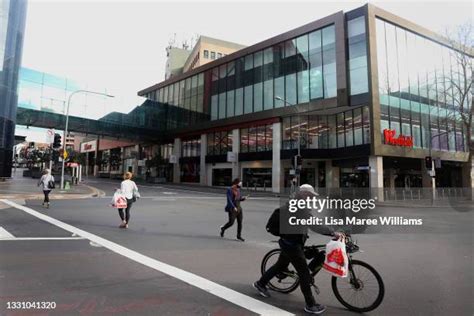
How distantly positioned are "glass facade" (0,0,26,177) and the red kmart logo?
34.6m

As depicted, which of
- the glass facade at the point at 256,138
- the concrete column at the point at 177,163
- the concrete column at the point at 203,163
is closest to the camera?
the glass facade at the point at 256,138

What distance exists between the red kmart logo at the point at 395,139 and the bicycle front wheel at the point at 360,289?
2812cm

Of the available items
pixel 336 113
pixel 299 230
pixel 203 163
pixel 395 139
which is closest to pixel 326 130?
pixel 336 113

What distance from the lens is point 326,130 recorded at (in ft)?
114

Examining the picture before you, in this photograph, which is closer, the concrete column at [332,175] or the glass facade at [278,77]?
the glass facade at [278,77]

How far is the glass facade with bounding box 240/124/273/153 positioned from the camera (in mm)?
38344

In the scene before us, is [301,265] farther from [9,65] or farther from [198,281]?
[9,65]

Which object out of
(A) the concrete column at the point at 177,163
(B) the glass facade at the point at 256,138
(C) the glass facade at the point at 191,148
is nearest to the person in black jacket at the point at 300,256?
(B) the glass facade at the point at 256,138

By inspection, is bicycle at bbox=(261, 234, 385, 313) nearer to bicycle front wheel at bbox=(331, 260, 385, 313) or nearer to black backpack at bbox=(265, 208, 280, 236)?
bicycle front wheel at bbox=(331, 260, 385, 313)

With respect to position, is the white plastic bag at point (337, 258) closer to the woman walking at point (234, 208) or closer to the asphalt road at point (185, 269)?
the asphalt road at point (185, 269)

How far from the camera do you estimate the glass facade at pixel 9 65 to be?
1194 inches

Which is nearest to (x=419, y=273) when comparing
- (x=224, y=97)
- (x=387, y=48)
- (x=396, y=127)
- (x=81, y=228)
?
(x=81, y=228)

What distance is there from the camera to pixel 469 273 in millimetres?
6211

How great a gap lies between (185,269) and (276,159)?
3078cm
